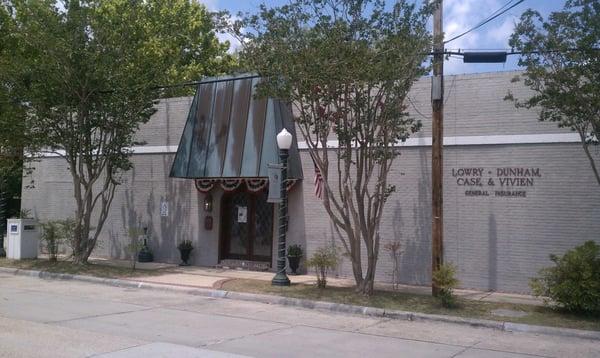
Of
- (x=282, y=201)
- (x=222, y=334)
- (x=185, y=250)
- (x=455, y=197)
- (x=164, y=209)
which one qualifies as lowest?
(x=222, y=334)

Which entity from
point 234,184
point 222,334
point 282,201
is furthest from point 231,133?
point 222,334

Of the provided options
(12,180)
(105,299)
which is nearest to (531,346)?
(105,299)

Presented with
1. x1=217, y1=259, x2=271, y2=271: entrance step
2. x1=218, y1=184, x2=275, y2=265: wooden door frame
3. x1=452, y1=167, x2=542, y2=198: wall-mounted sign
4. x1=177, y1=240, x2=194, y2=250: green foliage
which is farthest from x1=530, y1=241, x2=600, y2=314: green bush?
x1=177, y1=240, x2=194, y2=250: green foliage

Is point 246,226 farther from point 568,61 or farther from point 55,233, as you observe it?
point 568,61

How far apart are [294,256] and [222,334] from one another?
750cm

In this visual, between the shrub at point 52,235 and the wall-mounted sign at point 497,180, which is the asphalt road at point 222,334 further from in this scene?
the shrub at point 52,235

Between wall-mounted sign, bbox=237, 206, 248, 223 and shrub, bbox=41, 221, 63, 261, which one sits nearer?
wall-mounted sign, bbox=237, 206, 248, 223

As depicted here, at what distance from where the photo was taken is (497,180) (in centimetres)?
1516

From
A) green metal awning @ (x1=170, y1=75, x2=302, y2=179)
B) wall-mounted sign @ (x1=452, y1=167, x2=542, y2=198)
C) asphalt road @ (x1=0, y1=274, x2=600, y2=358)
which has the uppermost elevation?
green metal awning @ (x1=170, y1=75, x2=302, y2=179)

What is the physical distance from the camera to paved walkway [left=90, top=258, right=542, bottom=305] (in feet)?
46.7

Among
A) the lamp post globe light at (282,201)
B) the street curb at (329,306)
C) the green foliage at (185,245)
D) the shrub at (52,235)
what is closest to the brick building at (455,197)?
the green foliage at (185,245)

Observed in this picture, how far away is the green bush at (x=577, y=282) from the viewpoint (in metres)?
11.4

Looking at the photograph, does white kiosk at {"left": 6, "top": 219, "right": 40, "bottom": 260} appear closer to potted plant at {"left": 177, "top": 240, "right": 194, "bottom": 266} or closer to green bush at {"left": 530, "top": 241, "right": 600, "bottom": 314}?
potted plant at {"left": 177, "top": 240, "right": 194, "bottom": 266}

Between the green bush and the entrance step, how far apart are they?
8.52m
